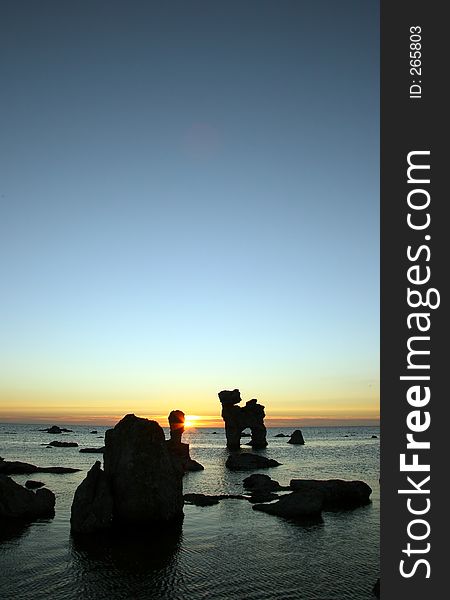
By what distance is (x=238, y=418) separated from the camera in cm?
15838

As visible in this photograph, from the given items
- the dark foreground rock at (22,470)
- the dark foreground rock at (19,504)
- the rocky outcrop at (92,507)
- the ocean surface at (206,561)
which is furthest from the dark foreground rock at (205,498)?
the dark foreground rock at (22,470)

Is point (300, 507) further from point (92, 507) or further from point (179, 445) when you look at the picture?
point (179, 445)

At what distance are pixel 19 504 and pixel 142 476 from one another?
11.4 m

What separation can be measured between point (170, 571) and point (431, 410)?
2201 centimetres

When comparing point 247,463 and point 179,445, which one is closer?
point 247,463

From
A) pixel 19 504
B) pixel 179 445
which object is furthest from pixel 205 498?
pixel 179 445

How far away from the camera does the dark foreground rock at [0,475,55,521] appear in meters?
44.6

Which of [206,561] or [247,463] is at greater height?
[206,561]

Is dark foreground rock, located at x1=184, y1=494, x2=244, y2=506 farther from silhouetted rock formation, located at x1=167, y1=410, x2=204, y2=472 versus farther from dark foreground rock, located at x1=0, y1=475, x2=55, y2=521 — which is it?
silhouetted rock formation, located at x1=167, y1=410, x2=204, y2=472

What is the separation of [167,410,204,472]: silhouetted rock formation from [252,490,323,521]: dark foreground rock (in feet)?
121

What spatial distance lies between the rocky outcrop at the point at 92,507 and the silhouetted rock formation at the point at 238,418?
377 ft

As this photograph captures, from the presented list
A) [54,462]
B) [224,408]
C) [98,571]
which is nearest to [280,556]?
[98,571]

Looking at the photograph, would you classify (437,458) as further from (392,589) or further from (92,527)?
(92,527)

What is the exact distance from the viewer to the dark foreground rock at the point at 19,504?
44.6m
